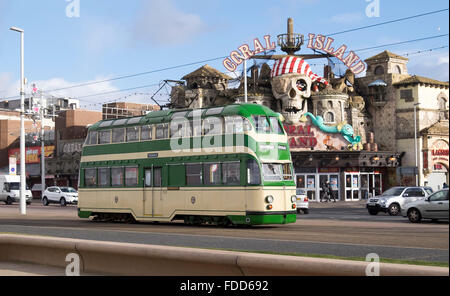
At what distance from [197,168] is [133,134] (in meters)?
3.84

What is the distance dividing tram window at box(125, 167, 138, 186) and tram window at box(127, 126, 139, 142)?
1.22m

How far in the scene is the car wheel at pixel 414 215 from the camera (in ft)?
81.0

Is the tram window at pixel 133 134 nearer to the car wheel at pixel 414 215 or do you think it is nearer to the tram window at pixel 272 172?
the tram window at pixel 272 172

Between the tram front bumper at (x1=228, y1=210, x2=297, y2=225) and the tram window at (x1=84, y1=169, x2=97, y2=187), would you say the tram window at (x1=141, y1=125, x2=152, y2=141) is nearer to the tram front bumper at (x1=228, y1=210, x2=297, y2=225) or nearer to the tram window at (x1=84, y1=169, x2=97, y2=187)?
the tram window at (x1=84, y1=169, x2=97, y2=187)

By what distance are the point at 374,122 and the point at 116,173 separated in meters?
37.2

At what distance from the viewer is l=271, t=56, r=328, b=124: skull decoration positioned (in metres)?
53.4

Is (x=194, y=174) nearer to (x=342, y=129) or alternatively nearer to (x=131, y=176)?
(x=131, y=176)

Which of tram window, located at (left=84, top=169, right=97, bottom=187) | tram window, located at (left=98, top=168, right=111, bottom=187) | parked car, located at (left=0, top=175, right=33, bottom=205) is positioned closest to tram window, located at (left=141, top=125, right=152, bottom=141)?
tram window, located at (left=98, top=168, right=111, bottom=187)

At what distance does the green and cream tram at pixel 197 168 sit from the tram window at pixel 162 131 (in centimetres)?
4

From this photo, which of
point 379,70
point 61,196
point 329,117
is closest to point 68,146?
point 61,196

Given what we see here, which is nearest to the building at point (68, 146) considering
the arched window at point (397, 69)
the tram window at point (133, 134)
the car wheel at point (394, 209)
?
the arched window at point (397, 69)

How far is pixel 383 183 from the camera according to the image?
56.4 m
